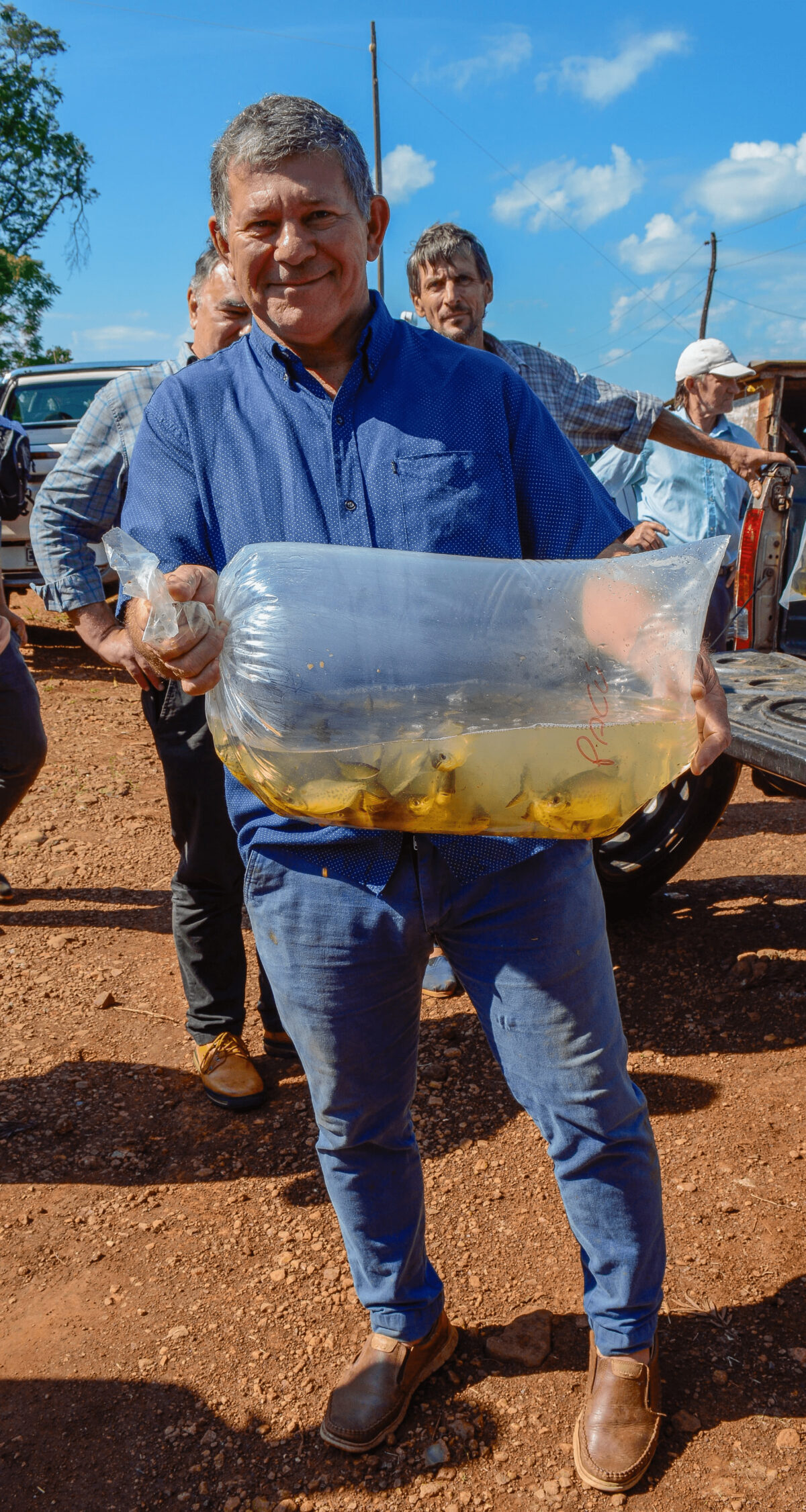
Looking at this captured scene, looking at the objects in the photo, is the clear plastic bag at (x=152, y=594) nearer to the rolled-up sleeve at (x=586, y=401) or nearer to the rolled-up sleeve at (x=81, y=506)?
the rolled-up sleeve at (x=81, y=506)

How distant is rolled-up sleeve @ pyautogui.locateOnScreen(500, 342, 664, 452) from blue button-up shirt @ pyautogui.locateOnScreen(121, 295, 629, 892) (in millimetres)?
1980

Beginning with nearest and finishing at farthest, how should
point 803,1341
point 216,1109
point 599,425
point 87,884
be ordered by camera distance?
point 803,1341 < point 216,1109 < point 599,425 < point 87,884

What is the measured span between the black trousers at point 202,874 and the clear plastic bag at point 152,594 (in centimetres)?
136

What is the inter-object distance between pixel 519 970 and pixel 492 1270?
1063 mm

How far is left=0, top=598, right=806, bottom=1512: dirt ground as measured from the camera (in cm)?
192

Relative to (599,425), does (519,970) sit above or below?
below

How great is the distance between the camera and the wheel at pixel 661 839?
12.5 feet

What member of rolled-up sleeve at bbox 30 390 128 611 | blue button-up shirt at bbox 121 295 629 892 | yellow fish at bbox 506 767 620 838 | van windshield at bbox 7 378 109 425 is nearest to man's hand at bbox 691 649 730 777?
yellow fish at bbox 506 767 620 838

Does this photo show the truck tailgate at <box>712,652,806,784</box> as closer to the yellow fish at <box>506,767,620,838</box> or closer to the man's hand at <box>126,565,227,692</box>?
the yellow fish at <box>506,767,620,838</box>

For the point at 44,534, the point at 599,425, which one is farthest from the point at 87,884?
the point at 599,425

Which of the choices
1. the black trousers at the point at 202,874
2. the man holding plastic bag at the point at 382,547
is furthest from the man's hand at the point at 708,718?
the black trousers at the point at 202,874

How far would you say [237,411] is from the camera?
1.71 m

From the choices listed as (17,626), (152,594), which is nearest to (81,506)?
(17,626)

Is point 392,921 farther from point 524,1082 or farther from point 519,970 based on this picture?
point 524,1082
